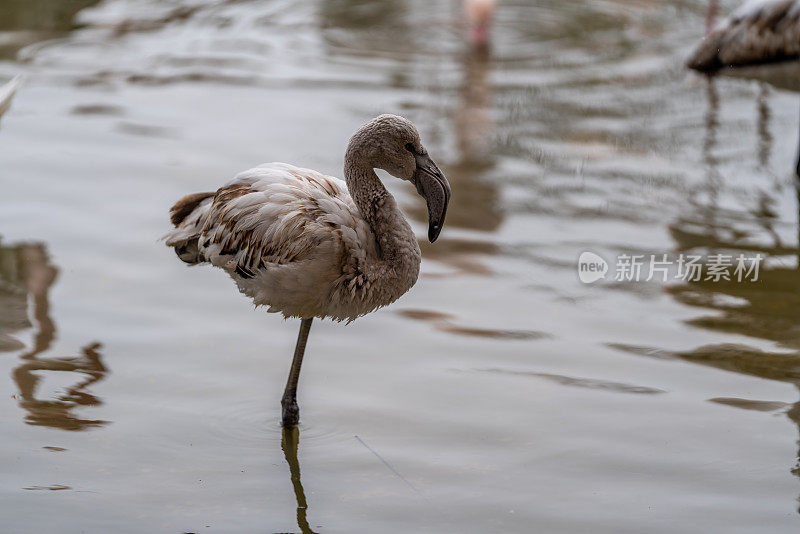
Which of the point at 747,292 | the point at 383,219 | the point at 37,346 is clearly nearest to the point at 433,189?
the point at 383,219

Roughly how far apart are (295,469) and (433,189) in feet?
4.62

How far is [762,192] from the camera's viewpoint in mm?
8594

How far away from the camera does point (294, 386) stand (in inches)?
209

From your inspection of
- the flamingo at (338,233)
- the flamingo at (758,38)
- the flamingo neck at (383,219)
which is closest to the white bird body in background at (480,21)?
the flamingo at (758,38)

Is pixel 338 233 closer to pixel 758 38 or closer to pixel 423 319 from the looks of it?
pixel 423 319

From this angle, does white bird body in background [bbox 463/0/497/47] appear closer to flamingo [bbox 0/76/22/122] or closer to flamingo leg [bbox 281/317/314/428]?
flamingo [bbox 0/76/22/122]

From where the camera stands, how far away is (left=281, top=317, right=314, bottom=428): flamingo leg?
5.22 m

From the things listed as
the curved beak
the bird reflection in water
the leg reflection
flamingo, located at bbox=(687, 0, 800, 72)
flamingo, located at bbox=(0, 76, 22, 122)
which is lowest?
the leg reflection

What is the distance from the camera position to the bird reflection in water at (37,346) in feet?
18.1

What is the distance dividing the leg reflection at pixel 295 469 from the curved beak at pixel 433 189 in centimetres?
123

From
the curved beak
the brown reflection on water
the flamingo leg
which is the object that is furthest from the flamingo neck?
the brown reflection on water

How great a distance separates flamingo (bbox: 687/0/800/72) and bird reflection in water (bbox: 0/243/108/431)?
5.08 meters

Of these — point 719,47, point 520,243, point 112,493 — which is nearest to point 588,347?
point 520,243

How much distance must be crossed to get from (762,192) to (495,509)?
463 cm
